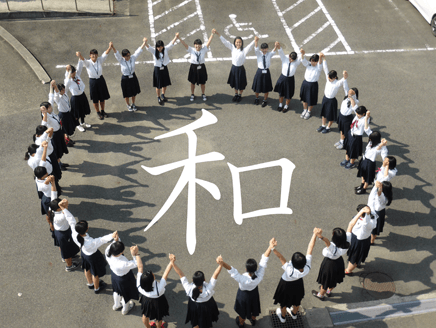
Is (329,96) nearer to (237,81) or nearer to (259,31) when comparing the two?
(237,81)

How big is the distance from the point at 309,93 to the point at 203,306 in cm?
690

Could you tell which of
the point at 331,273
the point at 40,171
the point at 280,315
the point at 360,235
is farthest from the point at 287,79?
the point at 40,171

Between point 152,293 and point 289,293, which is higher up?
point 152,293

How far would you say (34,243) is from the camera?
9.00 metres

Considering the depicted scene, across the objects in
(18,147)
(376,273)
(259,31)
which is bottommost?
(376,273)

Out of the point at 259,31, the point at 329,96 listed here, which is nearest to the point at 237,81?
the point at 329,96

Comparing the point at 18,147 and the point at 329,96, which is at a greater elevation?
the point at 329,96

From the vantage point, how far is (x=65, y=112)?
35.1ft

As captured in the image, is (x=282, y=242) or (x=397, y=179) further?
(x=397, y=179)

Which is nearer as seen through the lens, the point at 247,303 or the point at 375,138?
the point at 247,303

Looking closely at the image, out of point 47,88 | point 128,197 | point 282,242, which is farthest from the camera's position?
point 47,88

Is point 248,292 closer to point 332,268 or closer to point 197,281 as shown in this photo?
point 197,281

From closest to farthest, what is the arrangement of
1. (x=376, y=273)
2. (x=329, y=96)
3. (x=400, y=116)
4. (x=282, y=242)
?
(x=376, y=273) → (x=282, y=242) → (x=329, y=96) → (x=400, y=116)

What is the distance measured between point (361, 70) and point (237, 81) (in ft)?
14.2
